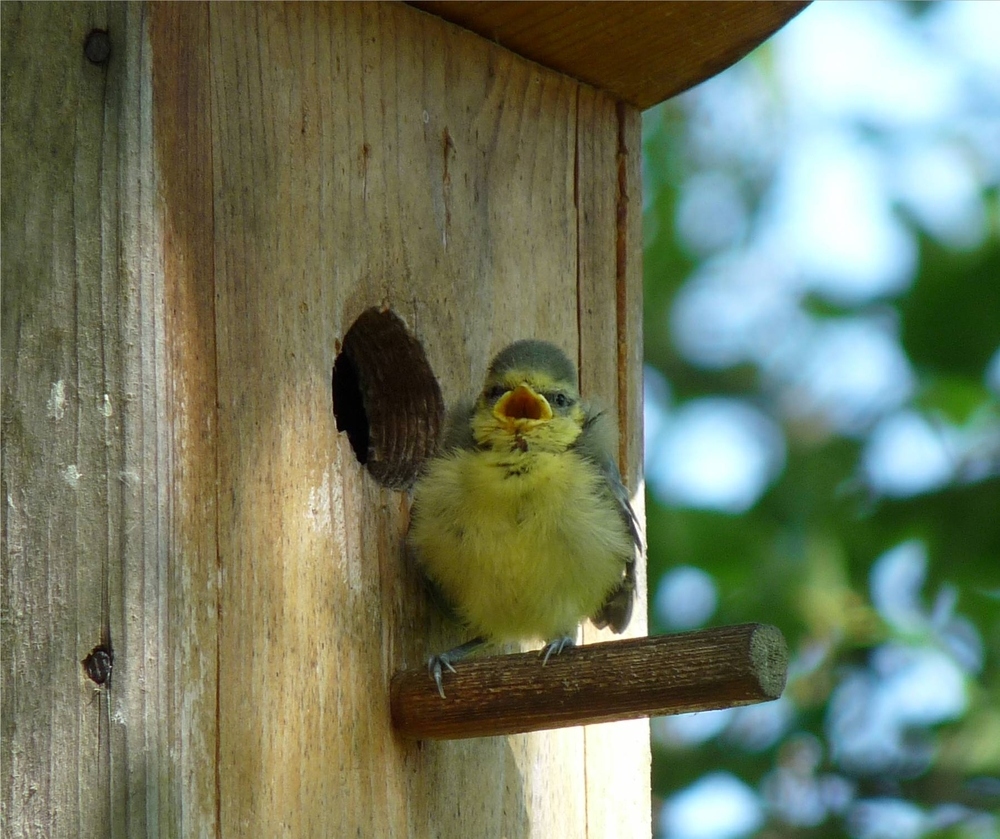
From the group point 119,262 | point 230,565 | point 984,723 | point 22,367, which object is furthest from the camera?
point 984,723

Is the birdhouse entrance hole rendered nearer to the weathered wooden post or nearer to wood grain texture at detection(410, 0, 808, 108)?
the weathered wooden post

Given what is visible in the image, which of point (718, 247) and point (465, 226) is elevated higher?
point (718, 247)

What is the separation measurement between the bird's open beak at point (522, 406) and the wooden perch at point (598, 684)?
0.58 metres

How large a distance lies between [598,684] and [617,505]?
0.73 meters

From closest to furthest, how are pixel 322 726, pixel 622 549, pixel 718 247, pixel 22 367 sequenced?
pixel 22 367 < pixel 322 726 < pixel 622 549 < pixel 718 247

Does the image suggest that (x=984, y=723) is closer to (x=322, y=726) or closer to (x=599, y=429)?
(x=599, y=429)

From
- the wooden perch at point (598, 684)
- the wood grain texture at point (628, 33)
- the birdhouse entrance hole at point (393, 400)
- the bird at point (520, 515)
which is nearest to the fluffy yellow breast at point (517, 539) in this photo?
the bird at point (520, 515)

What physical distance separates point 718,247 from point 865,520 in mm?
1997

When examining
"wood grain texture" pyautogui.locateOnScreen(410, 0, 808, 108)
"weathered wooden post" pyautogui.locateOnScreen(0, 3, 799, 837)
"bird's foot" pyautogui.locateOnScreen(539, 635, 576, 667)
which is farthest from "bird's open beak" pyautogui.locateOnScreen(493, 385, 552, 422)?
"wood grain texture" pyautogui.locateOnScreen(410, 0, 808, 108)

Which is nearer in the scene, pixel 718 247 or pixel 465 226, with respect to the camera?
pixel 465 226

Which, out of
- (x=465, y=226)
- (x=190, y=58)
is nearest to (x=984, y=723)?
(x=465, y=226)

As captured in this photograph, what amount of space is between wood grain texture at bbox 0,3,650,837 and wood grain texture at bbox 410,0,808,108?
7cm

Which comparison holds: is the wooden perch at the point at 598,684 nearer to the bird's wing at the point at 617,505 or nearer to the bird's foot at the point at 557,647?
the bird's foot at the point at 557,647

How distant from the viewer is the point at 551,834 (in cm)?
300
